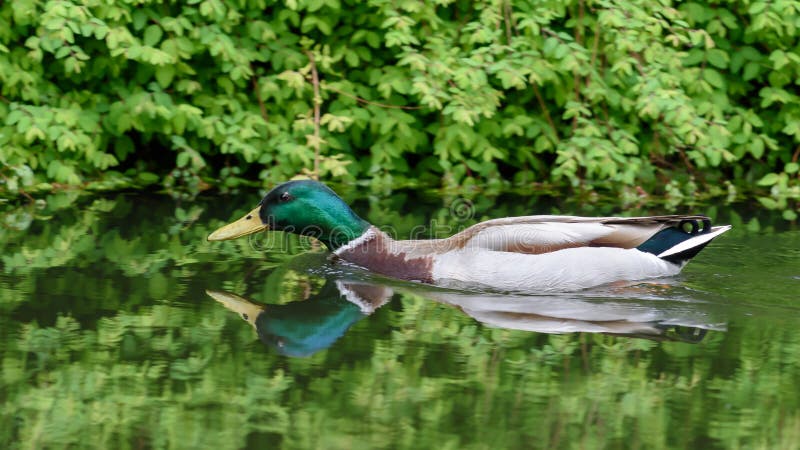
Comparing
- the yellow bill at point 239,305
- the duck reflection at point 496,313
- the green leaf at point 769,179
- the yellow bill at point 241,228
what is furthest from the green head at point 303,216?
the green leaf at point 769,179

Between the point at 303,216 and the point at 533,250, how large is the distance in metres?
1.36

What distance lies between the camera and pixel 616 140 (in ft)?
33.4

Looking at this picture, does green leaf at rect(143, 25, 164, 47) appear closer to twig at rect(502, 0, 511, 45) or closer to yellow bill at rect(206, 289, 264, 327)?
twig at rect(502, 0, 511, 45)

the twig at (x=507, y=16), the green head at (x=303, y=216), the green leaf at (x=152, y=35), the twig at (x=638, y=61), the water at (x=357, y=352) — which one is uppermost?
the twig at (x=507, y=16)

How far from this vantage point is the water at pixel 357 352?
4926 mm

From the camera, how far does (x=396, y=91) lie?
34.7 feet

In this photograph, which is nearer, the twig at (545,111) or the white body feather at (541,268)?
the white body feather at (541,268)

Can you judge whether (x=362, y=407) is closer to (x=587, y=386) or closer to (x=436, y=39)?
(x=587, y=386)

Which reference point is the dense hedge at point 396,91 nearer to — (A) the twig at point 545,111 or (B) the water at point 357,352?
(A) the twig at point 545,111

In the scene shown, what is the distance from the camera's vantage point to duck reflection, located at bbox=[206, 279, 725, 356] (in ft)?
20.6

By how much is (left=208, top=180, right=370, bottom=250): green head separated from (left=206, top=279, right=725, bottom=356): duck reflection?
0.55 meters

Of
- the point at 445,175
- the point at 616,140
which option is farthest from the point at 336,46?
the point at 616,140

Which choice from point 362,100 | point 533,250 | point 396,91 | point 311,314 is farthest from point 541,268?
point 396,91

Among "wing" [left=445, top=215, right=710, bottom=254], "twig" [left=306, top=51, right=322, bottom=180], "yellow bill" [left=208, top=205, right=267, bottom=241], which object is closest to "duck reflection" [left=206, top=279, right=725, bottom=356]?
"wing" [left=445, top=215, right=710, bottom=254]
